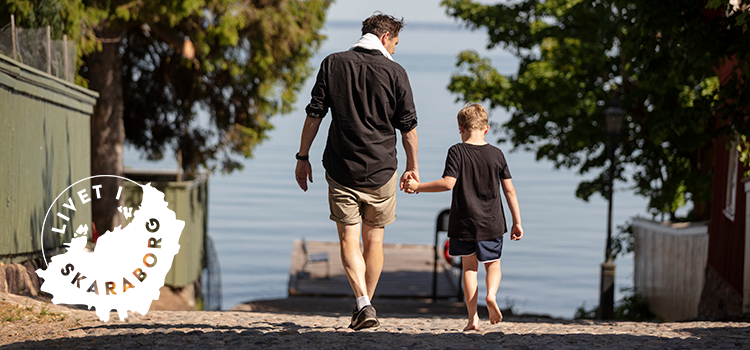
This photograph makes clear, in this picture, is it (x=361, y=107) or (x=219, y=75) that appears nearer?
(x=361, y=107)

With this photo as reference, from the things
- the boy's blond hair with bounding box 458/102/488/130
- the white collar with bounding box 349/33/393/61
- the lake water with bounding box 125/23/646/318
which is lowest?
the lake water with bounding box 125/23/646/318

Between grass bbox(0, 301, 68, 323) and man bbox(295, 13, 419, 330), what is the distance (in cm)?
228

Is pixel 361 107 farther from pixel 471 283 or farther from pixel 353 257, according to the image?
pixel 471 283

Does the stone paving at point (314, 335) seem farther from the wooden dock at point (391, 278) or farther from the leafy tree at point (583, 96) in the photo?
the wooden dock at point (391, 278)

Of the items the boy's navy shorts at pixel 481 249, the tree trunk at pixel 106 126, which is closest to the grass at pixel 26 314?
the boy's navy shorts at pixel 481 249

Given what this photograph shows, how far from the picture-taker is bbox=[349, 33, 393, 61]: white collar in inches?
197

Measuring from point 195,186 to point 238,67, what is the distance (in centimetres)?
317

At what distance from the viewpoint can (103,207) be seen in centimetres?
1399

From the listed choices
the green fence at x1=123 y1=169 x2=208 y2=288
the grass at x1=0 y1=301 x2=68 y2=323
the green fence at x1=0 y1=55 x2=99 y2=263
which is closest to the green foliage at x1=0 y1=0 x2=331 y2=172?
the green fence at x1=123 y1=169 x2=208 y2=288

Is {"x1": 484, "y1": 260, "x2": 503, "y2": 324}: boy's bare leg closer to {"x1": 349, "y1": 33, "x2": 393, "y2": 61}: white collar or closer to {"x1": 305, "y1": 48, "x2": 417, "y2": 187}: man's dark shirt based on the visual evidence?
{"x1": 305, "y1": 48, "x2": 417, "y2": 187}: man's dark shirt

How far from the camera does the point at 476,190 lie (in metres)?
5.23

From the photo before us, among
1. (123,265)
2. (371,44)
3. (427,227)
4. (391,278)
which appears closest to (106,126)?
(391,278)

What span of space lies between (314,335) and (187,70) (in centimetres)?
1258

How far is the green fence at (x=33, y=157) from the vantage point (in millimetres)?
6652
